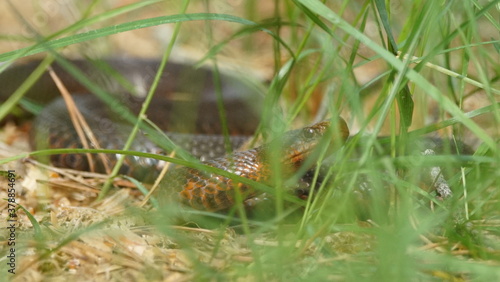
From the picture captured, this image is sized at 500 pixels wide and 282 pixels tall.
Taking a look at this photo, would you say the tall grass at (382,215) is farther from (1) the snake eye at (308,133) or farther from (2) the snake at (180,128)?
(1) the snake eye at (308,133)

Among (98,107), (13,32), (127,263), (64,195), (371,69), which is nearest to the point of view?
(127,263)

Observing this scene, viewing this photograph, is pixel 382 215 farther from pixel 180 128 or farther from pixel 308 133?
pixel 180 128

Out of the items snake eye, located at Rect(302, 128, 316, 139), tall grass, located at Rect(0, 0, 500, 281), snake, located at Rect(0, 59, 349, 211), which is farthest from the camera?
snake eye, located at Rect(302, 128, 316, 139)

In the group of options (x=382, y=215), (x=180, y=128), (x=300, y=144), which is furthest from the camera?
(x=180, y=128)

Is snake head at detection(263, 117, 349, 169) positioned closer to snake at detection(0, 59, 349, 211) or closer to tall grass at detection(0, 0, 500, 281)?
snake at detection(0, 59, 349, 211)

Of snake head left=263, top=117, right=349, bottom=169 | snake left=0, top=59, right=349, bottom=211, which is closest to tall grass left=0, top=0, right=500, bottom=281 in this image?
snake left=0, top=59, right=349, bottom=211

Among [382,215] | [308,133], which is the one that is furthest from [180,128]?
[382,215]

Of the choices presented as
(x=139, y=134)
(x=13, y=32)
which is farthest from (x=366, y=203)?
(x=13, y=32)

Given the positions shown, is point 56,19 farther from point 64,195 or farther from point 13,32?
point 64,195
